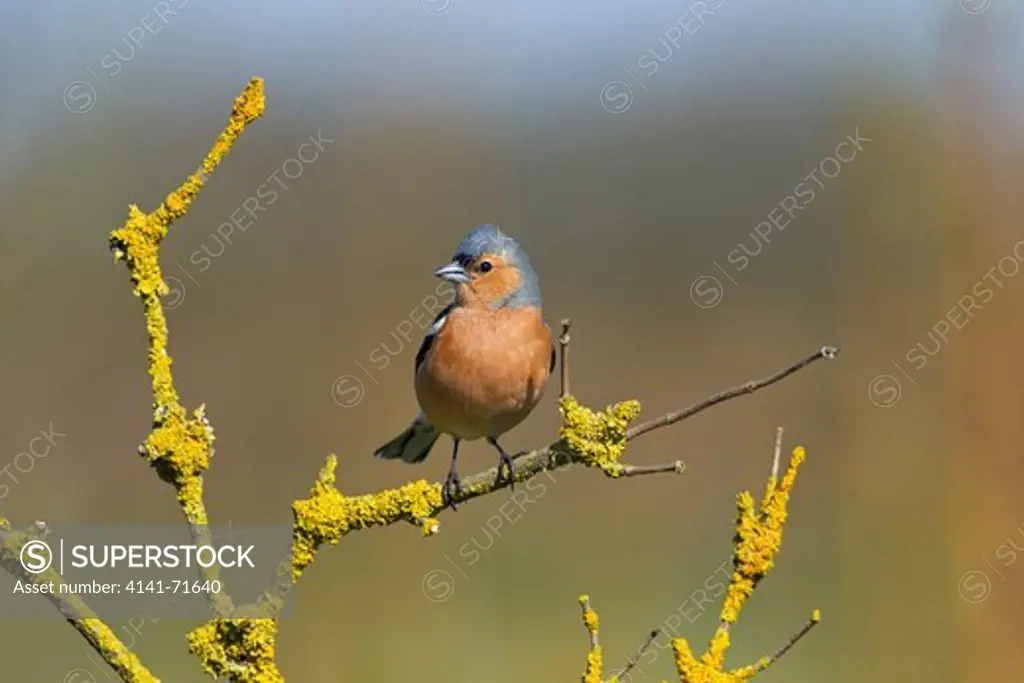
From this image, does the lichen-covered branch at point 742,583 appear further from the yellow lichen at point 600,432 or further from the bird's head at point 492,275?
the bird's head at point 492,275

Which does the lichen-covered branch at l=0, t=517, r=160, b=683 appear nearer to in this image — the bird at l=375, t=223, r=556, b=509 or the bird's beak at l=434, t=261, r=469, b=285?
the bird at l=375, t=223, r=556, b=509

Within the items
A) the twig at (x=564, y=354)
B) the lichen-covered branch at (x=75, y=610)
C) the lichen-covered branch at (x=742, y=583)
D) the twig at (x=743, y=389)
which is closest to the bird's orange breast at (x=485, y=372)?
the twig at (x=564, y=354)

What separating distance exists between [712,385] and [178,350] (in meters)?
3.56

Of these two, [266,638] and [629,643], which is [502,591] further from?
[266,638]

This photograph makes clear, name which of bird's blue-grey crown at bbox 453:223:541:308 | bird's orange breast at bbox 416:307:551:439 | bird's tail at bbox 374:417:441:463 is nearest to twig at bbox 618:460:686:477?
bird's orange breast at bbox 416:307:551:439

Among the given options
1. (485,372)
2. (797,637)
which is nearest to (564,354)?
(797,637)

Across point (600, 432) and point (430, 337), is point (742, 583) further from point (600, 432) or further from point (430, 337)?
point (430, 337)

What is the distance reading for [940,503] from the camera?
6.12 meters

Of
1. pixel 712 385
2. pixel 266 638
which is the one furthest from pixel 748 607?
pixel 266 638

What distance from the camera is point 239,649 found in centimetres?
133

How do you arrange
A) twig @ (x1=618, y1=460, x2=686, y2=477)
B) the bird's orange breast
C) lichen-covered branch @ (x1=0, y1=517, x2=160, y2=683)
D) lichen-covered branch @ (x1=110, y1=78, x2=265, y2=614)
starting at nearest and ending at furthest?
lichen-covered branch @ (x1=0, y1=517, x2=160, y2=683), lichen-covered branch @ (x1=110, y1=78, x2=265, y2=614), twig @ (x1=618, y1=460, x2=686, y2=477), the bird's orange breast

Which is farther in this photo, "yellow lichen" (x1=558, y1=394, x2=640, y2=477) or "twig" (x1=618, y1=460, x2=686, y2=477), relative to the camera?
"yellow lichen" (x1=558, y1=394, x2=640, y2=477)

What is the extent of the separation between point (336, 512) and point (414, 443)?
275cm

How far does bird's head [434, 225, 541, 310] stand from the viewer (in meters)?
3.76
